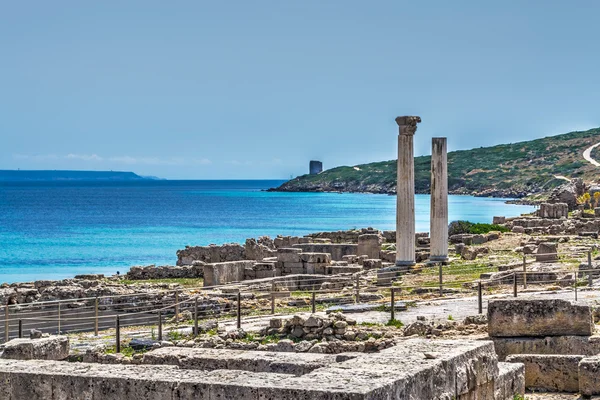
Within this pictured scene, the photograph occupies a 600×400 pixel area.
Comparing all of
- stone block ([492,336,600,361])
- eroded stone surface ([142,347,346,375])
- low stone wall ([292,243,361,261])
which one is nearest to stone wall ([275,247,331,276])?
low stone wall ([292,243,361,261])

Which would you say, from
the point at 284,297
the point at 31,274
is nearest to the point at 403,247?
the point at 284,297

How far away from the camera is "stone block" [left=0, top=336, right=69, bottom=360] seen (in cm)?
1014

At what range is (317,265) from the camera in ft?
92.0

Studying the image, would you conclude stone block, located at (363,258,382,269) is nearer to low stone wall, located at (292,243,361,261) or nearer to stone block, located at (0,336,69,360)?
low stone wall, located at (292,243,361,261)

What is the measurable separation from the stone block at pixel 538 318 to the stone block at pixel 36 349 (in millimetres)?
5283

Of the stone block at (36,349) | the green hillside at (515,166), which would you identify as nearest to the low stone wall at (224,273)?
the stone block at (36,349)

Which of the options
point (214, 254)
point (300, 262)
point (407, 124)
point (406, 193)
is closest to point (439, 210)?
point (406, 193)

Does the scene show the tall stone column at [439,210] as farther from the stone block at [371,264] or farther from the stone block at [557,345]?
the stone block at [557,345]

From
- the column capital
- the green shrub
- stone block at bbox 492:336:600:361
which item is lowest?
stone block at bbox 492:336:600:361

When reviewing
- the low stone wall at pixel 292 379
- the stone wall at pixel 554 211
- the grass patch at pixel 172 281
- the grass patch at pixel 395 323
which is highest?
the stone wall at pixel 554 211

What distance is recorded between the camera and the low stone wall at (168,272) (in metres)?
31.4

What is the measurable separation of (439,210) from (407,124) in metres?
2.58

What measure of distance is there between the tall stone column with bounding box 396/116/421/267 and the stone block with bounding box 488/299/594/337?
1345 cm

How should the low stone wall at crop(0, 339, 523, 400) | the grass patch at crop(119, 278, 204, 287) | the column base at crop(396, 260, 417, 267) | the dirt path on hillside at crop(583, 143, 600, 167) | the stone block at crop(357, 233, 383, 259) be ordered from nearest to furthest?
the low stone wall at crop(0, 339, 523, 400), the column base at crop(396, 260, 417, 267), the grass patch at crop(119, 278, 204, 287), the stone block at crop(357, 233, 383, 259), the dirt path on hillside at crop(583, 143, 600, 167)
